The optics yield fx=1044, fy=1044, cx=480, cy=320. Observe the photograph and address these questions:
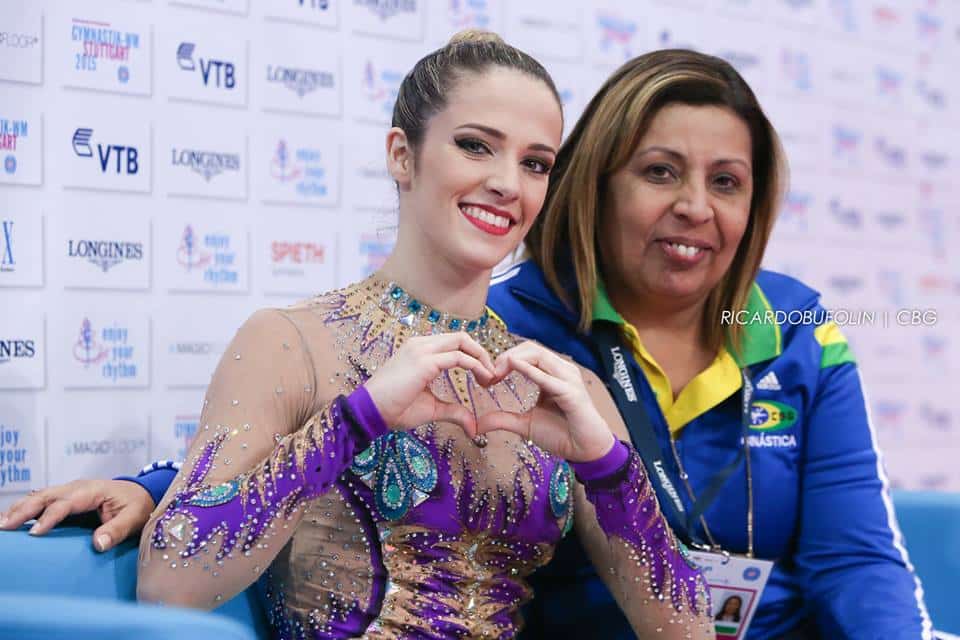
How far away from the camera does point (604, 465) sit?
1.51 m

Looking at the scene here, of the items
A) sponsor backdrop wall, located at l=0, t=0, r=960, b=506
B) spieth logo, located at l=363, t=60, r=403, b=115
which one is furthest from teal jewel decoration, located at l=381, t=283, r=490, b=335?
spieth logo, located at l=363, t=60, r=403, b=115

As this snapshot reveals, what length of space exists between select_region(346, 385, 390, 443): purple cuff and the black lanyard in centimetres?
70

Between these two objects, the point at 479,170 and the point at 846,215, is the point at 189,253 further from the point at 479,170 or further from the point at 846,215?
the point at 846,215

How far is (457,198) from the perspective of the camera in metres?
1.60

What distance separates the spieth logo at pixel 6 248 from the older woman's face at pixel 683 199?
1.27m

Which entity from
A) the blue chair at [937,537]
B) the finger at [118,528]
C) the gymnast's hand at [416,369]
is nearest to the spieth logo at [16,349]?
the finger at [118,528]

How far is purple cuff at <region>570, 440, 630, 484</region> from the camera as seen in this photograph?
151 centimetres

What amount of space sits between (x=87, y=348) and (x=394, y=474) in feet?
3.56

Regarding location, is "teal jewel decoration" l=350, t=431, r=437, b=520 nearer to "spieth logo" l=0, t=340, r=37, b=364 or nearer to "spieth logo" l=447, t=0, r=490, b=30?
"spieth logo" l=0, t=340, r=37, b=364

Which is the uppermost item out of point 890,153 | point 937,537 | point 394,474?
point 890,153

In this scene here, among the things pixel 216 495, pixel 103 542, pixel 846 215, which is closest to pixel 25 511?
pixel 103 542

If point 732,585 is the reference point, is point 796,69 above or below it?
above

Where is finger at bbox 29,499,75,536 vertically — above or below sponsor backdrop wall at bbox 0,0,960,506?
below

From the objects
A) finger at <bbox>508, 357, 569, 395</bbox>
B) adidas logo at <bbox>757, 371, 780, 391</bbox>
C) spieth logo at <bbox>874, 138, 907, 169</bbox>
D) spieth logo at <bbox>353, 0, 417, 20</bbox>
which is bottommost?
adidas logo at <bbox>757, 371, 780, 391</bbox>
